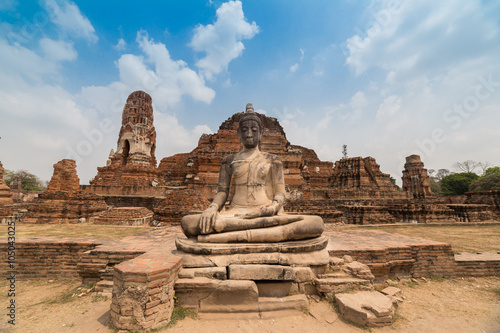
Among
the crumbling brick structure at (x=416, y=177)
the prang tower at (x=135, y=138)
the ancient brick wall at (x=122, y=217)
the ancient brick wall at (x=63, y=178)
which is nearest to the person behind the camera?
the ancient brick wall at (x=122, y=217)

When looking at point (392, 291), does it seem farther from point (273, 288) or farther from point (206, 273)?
point (206, 273)

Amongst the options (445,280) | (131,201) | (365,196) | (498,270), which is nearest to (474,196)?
(365,196)

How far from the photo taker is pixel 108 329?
2.46 meters

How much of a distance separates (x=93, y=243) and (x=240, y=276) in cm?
345

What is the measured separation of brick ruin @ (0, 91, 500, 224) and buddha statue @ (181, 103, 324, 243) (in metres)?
0.70

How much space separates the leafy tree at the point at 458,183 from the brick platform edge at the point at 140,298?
48905 millimetres

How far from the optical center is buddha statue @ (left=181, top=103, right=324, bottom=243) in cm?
336

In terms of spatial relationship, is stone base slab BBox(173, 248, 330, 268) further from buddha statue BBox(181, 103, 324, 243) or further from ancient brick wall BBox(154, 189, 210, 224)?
ancient brick wall BBox(154, 189, 210, 224)

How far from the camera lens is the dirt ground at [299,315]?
261cm

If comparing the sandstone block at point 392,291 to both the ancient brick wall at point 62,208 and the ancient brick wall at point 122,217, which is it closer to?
the ancient brick wall at point 122,217

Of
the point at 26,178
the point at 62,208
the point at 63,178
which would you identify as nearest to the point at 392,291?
the point at 62,208

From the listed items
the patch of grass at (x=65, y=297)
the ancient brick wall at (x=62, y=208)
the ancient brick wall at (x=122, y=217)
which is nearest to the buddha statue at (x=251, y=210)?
the patch of grass at (x=65, y=297)

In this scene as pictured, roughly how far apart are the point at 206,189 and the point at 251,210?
9.09 meters

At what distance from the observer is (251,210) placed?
3.79 meters
